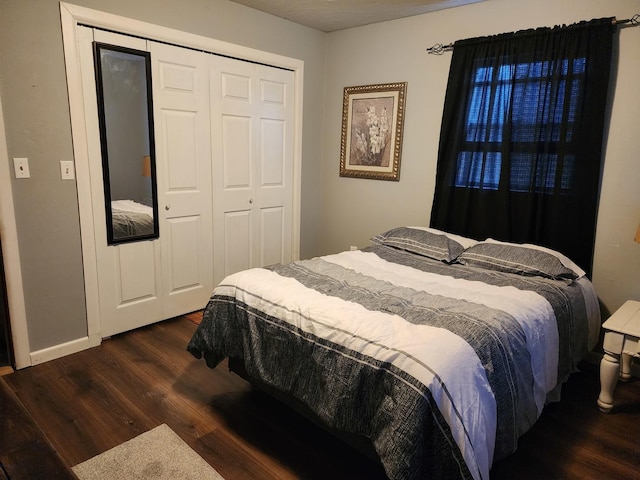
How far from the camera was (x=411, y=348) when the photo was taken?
1495 millimetres

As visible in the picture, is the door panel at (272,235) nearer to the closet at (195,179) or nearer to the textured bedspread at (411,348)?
the closet at (195,179)

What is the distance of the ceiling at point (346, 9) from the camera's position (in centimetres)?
310

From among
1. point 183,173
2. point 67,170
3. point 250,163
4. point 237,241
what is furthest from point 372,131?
point 67,170

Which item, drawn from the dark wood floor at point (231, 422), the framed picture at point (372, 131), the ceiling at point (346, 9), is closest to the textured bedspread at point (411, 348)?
the dark wood floor at point (231, 422)

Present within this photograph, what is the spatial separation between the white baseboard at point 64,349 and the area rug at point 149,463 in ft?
3.51

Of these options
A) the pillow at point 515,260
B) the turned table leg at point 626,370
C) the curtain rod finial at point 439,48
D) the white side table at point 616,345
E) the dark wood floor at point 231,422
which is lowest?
→ the dark wood floor at point 231,422

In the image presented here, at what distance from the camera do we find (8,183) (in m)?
2.31

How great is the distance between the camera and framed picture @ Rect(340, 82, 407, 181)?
3574mm

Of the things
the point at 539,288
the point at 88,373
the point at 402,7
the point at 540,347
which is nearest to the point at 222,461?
the point at 88,373

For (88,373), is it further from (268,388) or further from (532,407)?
(532,407)

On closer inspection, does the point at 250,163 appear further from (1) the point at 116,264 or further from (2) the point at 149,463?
(2) the point at 149,463

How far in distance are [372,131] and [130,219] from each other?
2.14 meters

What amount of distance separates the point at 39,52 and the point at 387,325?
7.87 ft

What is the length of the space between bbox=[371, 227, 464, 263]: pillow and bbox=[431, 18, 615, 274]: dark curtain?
0.35m
